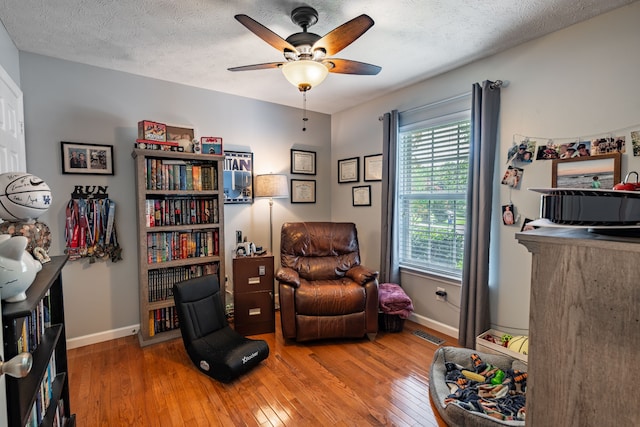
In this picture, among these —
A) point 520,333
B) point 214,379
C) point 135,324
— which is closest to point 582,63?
point 520,333

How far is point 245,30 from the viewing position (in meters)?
2.15

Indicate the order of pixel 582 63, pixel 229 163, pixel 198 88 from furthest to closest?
pixel 229 163, pixel 198 88, pixel 582 63

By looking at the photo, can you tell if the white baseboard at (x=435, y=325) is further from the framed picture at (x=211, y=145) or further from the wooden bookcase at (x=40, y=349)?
the wooden bookcase at (x=40, y=349)

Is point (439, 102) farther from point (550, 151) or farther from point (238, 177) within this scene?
point (238, 177)

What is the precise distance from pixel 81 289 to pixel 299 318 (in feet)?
6.46

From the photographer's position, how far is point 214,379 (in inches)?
88.9

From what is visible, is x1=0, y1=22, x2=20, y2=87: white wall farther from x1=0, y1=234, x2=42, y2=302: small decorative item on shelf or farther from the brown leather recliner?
the brown leather recliner

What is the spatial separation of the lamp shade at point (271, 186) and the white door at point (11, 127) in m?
1.94

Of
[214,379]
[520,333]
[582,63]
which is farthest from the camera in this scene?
[520,333]

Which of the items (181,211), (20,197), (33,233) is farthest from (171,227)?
(20,197)

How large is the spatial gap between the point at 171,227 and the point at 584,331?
9.66 ft

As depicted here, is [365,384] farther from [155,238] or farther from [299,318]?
[155,238]

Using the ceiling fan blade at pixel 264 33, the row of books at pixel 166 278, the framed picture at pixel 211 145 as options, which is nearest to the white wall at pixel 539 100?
the ceiling fan blade at pixel 264 33

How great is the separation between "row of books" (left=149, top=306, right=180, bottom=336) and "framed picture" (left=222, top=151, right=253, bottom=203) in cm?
127
